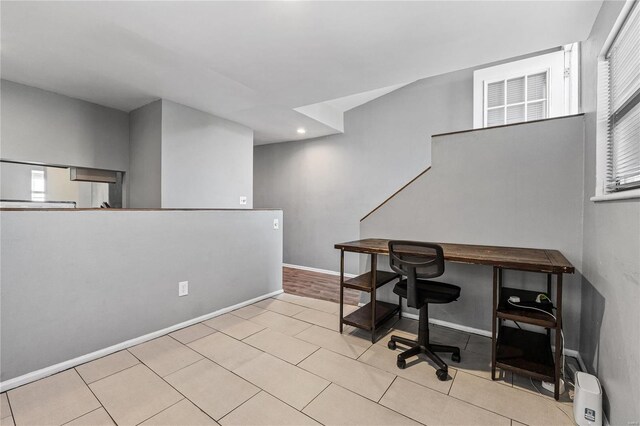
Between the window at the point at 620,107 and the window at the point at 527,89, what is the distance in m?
1.40

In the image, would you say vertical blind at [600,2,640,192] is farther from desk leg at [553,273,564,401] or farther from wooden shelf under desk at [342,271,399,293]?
wooden shelf under desk at [342,271,399,293]

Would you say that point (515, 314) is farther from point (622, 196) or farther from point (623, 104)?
point (623, 104)

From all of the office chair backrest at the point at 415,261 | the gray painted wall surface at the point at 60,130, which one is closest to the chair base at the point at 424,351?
the office chair backrest at the point at 415,261

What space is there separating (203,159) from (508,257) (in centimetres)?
378

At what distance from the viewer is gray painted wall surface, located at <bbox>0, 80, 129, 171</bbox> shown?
9.96 feet

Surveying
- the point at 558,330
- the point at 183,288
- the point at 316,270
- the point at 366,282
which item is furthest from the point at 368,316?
the point at 316,270

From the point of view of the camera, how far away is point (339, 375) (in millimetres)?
1990

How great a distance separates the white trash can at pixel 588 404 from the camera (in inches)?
57.6

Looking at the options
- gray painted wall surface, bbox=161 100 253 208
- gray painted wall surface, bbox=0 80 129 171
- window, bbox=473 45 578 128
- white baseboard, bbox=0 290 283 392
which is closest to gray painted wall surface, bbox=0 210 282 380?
white baseboard, bbox=0 290 283 392

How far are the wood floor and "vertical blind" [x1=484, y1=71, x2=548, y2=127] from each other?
9.33ft

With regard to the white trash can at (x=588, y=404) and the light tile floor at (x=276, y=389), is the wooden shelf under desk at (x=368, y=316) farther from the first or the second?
the white trash can at (x=588, y=404)

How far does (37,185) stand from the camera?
333 cm

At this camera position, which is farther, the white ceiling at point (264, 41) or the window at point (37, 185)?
the window at point (37, 185)

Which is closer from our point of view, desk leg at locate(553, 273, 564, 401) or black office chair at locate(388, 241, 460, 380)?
desk leg at locate(553, 273, 564, 401)
